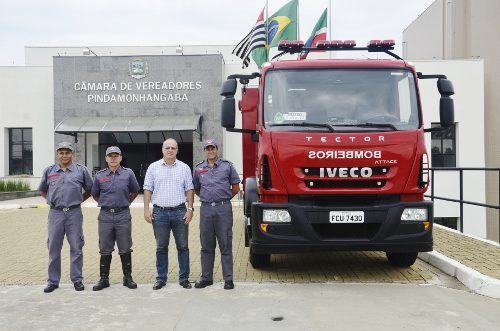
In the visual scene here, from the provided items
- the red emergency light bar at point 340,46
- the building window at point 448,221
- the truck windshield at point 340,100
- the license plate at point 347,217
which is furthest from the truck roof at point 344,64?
the building window at point 448,221

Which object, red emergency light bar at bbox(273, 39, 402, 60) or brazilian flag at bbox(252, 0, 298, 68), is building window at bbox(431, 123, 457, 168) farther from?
red emergency light bar at bbox(273, 39, 402, 60)

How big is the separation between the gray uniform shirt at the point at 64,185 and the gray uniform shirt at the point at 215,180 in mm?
1415

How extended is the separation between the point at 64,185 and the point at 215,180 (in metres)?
1.82

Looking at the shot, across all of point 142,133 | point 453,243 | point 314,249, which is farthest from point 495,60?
point 314,249

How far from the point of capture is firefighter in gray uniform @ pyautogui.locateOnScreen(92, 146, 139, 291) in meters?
6.36

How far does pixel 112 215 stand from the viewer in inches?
252

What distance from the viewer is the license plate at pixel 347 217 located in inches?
241

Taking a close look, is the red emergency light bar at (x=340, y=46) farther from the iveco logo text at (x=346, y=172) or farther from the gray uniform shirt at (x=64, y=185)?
the gray uniform shirt at (x=64, y=185)

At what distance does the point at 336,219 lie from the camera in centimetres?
613

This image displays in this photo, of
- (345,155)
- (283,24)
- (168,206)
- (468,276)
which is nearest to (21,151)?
(283,24)

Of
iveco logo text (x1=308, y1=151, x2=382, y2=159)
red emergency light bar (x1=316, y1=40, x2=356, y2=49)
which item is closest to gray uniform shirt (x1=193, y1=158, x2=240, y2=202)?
iveco logo text (x1=308, y1=151, x2=382, y2=159)

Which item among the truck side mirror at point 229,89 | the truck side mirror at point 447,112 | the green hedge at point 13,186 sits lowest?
the green hedge at point 13,186

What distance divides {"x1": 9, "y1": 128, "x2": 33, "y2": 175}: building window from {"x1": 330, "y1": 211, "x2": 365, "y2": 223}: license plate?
23.0 metres

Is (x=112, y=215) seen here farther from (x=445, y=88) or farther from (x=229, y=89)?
(x=445, y=88)
